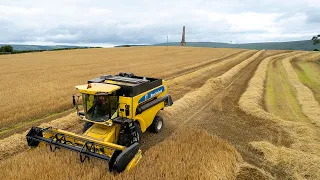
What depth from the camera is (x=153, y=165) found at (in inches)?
261

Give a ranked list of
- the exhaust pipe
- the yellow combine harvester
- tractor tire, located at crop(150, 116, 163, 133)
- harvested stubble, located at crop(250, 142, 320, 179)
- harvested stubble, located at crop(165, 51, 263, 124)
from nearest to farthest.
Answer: the yellow combine harvester, harvested stubble, located at crop(250, 142, 320, 179), the exhaust pipe, tractor tire, located at crop(150, 116, 163, 133), harvested stubble, located at crop(165, 51, 263, 124)

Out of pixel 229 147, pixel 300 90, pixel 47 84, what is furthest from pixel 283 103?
pixel 47 84

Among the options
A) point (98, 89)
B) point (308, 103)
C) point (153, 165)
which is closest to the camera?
point (153, 165)

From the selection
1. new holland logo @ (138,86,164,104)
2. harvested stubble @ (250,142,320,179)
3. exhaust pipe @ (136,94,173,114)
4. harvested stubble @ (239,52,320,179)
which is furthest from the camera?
new holland logo @ (138,86,164,104)

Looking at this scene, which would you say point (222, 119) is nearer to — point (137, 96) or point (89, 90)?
point (137, 96)

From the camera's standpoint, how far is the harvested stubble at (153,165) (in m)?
6.07

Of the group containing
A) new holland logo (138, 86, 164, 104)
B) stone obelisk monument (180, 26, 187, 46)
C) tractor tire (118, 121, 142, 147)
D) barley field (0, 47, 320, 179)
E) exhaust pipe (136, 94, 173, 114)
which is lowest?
barley field (0, 47, 320, 179)

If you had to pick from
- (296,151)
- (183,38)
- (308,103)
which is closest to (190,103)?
(296,151)

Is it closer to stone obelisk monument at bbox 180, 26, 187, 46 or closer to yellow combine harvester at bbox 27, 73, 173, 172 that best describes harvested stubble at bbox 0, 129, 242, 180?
yellow combine harvester at bbox 27, 73, 173, 172

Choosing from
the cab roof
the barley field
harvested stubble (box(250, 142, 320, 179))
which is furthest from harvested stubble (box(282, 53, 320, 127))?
the cab roof

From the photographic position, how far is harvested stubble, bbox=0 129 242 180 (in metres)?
6.07

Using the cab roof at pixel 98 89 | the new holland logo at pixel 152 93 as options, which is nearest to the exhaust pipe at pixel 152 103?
the new holland logo at pixel 152 93

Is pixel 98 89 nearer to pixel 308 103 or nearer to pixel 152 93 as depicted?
pixel 152 93

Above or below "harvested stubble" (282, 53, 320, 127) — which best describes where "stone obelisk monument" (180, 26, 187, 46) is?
above
